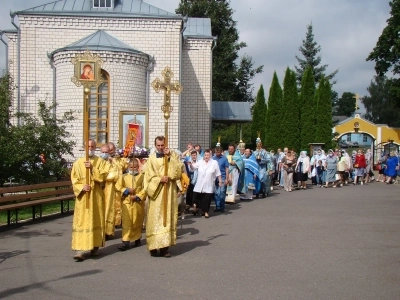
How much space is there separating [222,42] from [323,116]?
16430mm

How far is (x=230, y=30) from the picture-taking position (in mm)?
51250

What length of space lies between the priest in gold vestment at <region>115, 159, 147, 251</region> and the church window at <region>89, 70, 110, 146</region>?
1318 centimetres

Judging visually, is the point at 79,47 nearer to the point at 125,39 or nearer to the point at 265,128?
the point at 125,39

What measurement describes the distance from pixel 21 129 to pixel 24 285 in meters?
9.19

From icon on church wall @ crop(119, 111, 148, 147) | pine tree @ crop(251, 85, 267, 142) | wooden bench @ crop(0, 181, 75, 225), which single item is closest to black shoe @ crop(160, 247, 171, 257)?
wooden bench @ crop(0, 181, 75, 225)

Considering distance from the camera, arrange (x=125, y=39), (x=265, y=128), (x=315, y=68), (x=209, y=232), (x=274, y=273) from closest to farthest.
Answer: (x=274, y=273) → (x=209, y=232) → (x=125, y=39) → (x=265, y=128) → (x=315, y=68)

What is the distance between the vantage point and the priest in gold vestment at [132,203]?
356 inches

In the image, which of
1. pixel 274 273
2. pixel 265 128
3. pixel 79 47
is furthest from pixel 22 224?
pixel 265 128

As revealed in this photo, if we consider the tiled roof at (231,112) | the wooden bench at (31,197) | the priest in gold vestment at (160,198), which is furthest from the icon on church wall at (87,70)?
the tiled roof at (231,112)

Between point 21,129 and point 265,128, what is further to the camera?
point 265,128

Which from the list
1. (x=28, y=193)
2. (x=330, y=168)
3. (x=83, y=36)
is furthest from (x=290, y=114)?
(x=28, y=193)

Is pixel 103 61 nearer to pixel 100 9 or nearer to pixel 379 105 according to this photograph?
pixel 100 9

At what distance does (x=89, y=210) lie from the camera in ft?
26.7

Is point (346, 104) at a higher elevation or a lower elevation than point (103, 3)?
higher
